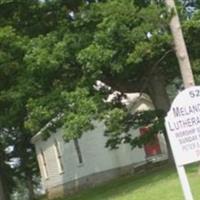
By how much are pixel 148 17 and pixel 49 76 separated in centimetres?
426

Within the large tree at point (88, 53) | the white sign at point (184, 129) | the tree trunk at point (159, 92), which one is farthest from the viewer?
the tree trunk at point (159, 92)

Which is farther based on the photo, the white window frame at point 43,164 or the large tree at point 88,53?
the white window frame at point 43,164

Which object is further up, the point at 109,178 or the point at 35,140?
the point at 35,140

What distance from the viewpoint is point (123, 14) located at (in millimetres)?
23281

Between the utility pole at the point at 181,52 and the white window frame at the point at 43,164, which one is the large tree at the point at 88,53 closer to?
the utility pole at the point at 181,52

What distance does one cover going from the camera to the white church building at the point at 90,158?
126 feet

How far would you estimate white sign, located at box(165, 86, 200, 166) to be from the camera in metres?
10.2

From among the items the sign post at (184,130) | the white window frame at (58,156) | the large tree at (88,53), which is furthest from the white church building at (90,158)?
the sign post at (184,130)

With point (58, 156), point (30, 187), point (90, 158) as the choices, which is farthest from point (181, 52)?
point (30, 187)

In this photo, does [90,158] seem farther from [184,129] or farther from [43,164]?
[184,129]

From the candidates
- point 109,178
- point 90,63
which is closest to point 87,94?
point 90,63

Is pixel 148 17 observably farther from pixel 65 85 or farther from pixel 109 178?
pixel 109 178

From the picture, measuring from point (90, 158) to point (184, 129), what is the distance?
3050 cm

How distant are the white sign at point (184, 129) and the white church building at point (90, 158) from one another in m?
23.6
